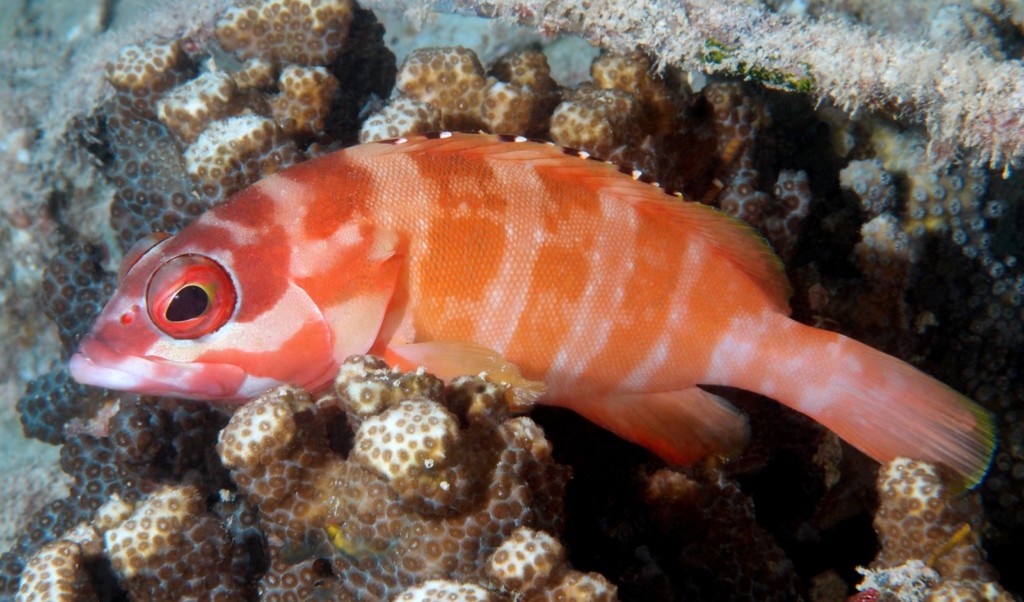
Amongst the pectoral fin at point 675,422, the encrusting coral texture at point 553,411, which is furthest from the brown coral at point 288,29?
the pectoral fin at point 675,422

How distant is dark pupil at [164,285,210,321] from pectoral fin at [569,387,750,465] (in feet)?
5.00

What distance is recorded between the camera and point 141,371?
246cm

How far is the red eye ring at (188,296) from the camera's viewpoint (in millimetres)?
2393

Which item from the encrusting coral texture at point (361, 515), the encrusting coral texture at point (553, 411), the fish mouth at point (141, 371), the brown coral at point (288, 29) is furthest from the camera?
the brown coral at point (288, 29)

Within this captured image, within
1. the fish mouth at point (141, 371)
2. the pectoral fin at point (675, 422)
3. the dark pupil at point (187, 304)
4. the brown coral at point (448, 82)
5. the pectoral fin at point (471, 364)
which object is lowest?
the pectoral fin at point (675, 422)

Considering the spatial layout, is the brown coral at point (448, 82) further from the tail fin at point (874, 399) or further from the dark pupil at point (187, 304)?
the tail fin at point (874, 399)

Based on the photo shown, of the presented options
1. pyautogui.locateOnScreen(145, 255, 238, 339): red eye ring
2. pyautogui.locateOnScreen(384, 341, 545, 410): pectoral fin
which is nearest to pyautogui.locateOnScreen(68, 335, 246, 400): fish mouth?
pyautogui.locateOnScreen(145, 255, 238, 339): red eye ring

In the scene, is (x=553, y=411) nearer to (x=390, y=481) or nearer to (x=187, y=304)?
(x=390, y=481)

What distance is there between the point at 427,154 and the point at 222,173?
3.60ft

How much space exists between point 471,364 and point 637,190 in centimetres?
101

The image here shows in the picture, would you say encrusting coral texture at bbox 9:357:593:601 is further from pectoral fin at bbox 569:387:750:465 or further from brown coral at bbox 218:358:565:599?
pectoral fin at bbox 569:387:750:465

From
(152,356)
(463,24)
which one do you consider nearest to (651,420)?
(152,356)

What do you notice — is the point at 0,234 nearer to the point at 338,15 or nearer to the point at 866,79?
the point at 338,15

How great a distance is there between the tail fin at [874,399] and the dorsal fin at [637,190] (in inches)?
8.4
